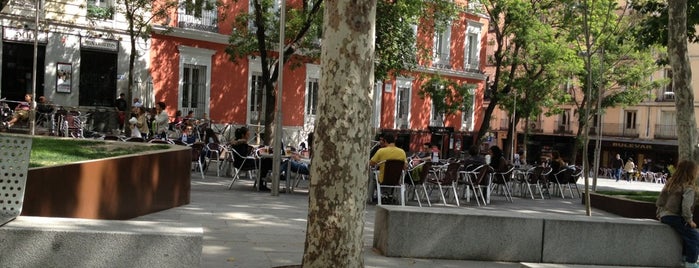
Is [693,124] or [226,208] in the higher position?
[693,124]

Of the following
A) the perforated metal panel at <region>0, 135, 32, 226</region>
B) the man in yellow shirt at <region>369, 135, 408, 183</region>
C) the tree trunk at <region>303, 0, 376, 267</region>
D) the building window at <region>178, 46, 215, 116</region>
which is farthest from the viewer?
the building window at <region>178, 46, 215, 116</region>

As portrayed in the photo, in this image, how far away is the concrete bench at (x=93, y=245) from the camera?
207 inches

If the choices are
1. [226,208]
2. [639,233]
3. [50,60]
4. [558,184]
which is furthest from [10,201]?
[50,60]

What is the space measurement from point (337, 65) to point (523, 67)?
33.5m

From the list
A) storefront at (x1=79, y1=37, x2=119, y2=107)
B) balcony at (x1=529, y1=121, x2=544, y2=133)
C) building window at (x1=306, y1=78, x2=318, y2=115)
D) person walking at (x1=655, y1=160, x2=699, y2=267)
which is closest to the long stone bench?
person walking at (x1=655, y1=160, x2=699, y2=267)

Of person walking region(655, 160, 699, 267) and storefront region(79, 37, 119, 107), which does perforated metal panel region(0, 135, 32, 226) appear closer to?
person walking region(655, 160, 699, 267)

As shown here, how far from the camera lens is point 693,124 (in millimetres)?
13172

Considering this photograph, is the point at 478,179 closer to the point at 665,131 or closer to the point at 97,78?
the point at 97,78

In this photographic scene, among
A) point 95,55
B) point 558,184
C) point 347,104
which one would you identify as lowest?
point 558,184

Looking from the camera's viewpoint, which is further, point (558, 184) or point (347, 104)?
point (558, 184)

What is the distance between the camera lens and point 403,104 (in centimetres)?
3716

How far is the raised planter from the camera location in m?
13.7

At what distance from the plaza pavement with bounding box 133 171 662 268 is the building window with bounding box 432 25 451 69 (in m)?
22.1

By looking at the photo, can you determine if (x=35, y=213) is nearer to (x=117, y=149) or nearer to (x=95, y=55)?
(x=117, y=149)
